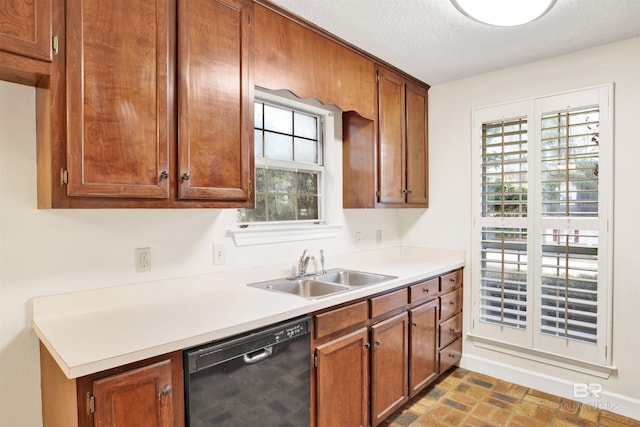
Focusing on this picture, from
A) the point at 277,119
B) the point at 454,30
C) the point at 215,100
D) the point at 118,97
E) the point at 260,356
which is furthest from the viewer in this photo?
the point at 277,119

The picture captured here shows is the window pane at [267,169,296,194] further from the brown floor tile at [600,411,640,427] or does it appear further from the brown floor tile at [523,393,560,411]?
the brown floor tile at [600,411,640,427]

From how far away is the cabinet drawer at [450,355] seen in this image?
113 inches

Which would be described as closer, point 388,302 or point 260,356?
point 260,356

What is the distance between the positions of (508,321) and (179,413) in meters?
2.53

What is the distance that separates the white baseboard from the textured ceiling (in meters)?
2.32

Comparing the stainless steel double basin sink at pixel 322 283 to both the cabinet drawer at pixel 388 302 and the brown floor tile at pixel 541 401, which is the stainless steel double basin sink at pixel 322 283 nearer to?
the cabinet drawer at pixel 388 302

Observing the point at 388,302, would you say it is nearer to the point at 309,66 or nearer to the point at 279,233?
the point at 279,233

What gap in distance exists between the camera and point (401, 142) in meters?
3.03

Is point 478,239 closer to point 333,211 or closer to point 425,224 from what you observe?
point 425,224

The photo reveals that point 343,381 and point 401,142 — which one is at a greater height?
point 401,142

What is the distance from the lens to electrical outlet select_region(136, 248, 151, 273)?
1.80 metres

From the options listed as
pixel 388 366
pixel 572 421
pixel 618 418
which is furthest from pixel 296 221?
pixel 618 418

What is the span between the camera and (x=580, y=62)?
262cm

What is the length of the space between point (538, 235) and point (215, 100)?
2.43 meters
